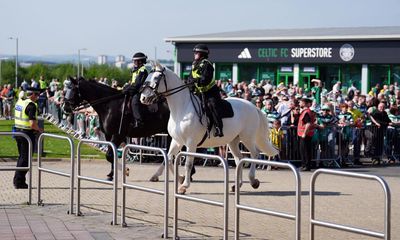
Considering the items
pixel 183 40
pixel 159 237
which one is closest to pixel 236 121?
pixel 159 237

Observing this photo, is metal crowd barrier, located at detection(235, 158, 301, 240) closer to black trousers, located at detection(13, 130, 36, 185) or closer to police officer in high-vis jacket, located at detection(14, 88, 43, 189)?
A: black trousers, located at detection(13, 130, 36, 185)

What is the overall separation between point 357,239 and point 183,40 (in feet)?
146

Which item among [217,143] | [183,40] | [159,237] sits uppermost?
[183,40]

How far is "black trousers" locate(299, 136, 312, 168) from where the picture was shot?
915 inches

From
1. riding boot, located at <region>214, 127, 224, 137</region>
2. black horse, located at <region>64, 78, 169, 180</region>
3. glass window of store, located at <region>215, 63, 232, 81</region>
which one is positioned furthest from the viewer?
glass window of store, located at <region>215, 63, 232, 81</region>

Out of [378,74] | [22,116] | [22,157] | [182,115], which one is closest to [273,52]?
[378,74]

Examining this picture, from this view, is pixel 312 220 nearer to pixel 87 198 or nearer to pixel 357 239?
pixel 357 239

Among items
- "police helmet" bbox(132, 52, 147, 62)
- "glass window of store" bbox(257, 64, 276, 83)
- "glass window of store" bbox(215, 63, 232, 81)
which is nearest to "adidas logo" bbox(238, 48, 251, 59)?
"glass window of store" bbox(257, 64, 276, 83)

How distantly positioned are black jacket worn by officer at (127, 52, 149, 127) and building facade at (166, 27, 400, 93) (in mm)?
27439

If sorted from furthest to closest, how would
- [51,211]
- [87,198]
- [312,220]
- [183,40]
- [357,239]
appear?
[183,40] → [87,198] → [51,211] → [357,239] → [312,220]

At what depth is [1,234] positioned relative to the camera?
470 inches

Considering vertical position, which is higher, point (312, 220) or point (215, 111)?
point (215, 111)

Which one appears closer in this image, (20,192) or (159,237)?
(159,237)

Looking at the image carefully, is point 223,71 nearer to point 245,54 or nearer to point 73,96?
point 245,54
